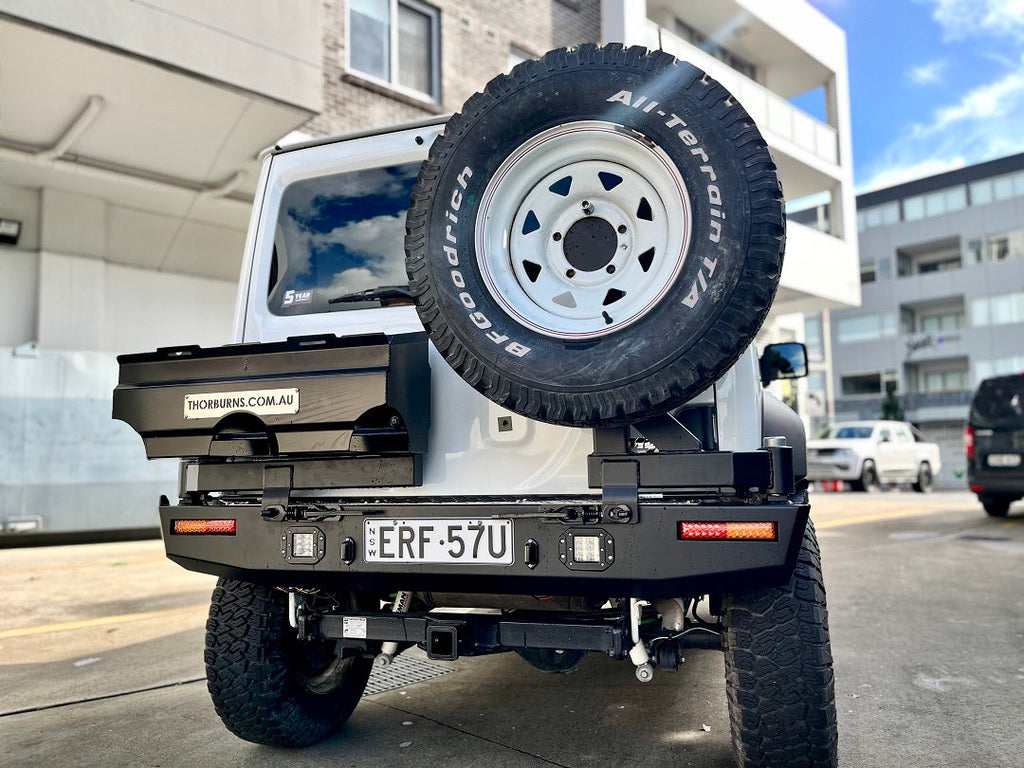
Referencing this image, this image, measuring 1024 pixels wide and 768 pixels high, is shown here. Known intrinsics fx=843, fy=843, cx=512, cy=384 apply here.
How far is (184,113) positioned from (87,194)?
8.28ft

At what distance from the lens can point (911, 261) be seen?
47.7m

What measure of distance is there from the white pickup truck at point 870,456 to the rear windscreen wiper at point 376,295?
53.0 ft

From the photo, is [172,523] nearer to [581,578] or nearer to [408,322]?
[408,322]

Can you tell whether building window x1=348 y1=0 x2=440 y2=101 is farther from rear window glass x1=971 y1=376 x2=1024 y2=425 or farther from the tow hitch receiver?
the tow hitch receiver

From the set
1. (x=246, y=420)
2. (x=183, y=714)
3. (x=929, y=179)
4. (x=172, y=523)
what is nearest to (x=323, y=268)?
(x=246, y=420)

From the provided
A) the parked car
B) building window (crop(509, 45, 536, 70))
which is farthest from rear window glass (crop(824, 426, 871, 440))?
building window (crop(509, 45, 536, 70))

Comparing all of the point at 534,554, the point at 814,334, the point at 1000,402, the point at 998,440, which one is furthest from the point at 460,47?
the point at 814,334

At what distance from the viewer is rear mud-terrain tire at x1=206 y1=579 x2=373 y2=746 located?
2.73m

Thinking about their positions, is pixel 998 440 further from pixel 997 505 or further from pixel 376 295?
pixel 376 295

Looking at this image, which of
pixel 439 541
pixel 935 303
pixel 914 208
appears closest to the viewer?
pixel 439 541

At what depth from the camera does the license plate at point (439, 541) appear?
2.24 meters

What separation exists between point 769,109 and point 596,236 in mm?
16331

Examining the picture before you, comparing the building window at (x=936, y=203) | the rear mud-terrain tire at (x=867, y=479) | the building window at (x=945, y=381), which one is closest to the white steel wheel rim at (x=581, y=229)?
the rear mud-terrain tire at (x=867, y=479)

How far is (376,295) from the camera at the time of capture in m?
2.78
